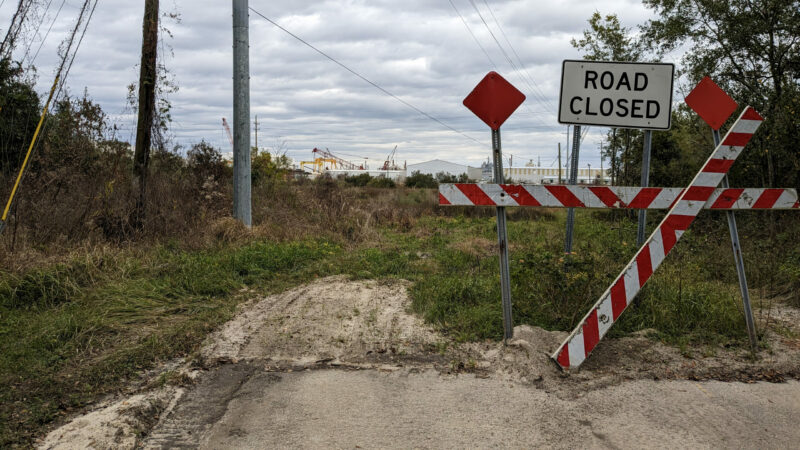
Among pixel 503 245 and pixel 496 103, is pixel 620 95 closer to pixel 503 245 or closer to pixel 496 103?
pixel 496 103

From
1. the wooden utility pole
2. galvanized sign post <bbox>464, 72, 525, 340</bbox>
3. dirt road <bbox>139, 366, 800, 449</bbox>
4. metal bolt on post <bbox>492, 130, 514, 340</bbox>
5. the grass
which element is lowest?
dirt road <bbox>139, 366, 800, 449</bbox>

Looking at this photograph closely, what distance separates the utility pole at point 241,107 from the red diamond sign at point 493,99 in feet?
26.0

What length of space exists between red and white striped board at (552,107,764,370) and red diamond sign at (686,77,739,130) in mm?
399

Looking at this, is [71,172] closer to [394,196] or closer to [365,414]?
[365,414]

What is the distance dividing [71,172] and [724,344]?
34.4 feet

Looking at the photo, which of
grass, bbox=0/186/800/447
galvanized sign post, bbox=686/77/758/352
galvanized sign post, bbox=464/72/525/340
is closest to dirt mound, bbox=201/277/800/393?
grass, bbox=0/186/800/447

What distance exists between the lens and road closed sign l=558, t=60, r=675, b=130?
5.70 metres

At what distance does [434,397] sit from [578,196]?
87.2 inches

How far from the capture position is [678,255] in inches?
372

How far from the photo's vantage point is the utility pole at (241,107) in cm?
1212

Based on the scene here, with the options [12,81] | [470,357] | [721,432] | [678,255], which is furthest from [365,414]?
[12,81]

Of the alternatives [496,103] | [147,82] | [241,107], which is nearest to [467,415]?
[496,103]

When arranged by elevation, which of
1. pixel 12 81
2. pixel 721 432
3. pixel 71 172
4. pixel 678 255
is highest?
pixel 12 81

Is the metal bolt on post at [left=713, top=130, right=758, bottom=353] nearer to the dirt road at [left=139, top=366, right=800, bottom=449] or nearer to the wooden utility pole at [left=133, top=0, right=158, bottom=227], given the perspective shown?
the dirt road at [left=139, top=366, right=800, bottom=449]
